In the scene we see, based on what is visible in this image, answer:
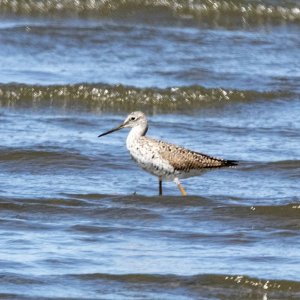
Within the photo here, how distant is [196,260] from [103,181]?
2607 mm

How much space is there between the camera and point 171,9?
59.5 ft

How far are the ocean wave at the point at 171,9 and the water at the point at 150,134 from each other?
0.10 feet

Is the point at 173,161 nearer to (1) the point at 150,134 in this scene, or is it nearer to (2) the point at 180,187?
(2) the point at 180,187

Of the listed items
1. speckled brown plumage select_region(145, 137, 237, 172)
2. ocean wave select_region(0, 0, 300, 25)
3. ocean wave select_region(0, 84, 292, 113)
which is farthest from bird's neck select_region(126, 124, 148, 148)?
ocean wave select_region(0, 0, 300, 25)

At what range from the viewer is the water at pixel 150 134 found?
762cm

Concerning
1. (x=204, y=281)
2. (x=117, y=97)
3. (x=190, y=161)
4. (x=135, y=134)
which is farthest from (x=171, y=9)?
(x=204, y=281)

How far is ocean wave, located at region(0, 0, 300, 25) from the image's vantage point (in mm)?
17922

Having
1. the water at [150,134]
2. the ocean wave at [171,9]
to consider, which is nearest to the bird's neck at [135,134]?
the water at [150,134]

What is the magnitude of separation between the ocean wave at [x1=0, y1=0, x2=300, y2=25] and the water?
0.10 ft

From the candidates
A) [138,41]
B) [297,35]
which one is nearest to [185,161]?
[138,41]

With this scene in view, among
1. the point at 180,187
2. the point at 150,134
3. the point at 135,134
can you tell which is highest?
the point at 135,134

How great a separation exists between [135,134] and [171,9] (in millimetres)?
8190

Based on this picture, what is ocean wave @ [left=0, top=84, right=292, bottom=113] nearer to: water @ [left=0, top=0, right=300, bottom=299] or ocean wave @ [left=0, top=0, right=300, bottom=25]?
water @ [left=0, top=0, right=300, bottom=299]

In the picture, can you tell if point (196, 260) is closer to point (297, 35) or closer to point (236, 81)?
point (236, 81)
